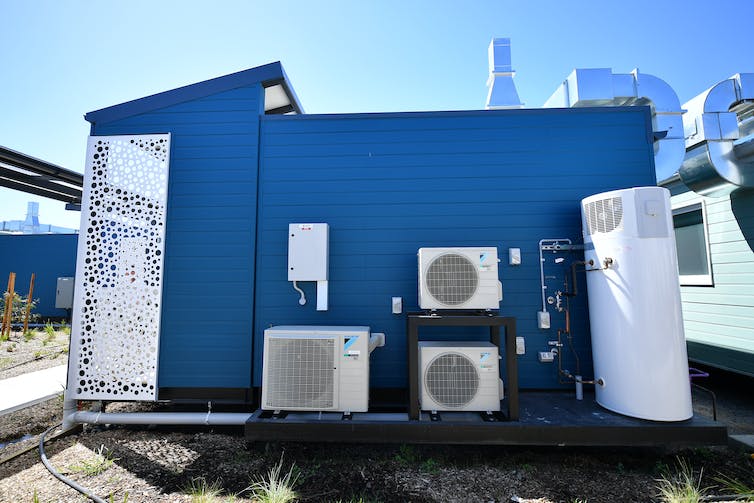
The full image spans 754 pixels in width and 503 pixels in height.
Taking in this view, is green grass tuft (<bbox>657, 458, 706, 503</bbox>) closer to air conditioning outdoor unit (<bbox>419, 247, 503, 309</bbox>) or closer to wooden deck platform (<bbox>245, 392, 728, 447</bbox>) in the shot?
wooden deck platform (<bbox>245, 392, 728, 447</bbox>)

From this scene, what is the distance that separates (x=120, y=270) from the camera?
3023 millimetres

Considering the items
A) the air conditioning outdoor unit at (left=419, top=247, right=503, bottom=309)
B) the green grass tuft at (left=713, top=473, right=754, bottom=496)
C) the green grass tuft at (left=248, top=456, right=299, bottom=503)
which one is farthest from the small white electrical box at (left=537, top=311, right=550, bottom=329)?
the green grass tuft at (left=248, top=456, right=299, bottom=503)

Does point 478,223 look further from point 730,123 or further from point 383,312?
point 730,123

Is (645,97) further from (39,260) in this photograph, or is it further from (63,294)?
(39,260)

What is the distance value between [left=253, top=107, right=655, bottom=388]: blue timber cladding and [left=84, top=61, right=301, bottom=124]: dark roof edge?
0.45 metres

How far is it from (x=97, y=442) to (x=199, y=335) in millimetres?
1102

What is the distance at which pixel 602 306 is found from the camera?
2.57 metres

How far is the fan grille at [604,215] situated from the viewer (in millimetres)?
2480

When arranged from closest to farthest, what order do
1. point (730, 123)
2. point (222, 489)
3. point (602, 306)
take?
point (222, 489) → point (602, 306) → point (730, 123)

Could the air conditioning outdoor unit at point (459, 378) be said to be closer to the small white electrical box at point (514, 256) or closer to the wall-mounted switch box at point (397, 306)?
the wall-mounted switch box at point (397, 306)

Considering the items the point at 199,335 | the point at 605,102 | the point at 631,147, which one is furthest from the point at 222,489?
the point at 605,102

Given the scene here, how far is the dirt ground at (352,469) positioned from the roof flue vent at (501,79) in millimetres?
3458

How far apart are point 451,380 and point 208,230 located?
8.36 feet

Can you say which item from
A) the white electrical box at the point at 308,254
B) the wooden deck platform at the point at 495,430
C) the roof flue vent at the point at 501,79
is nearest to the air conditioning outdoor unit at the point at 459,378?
the wooden deck platform at the point at 495,430
